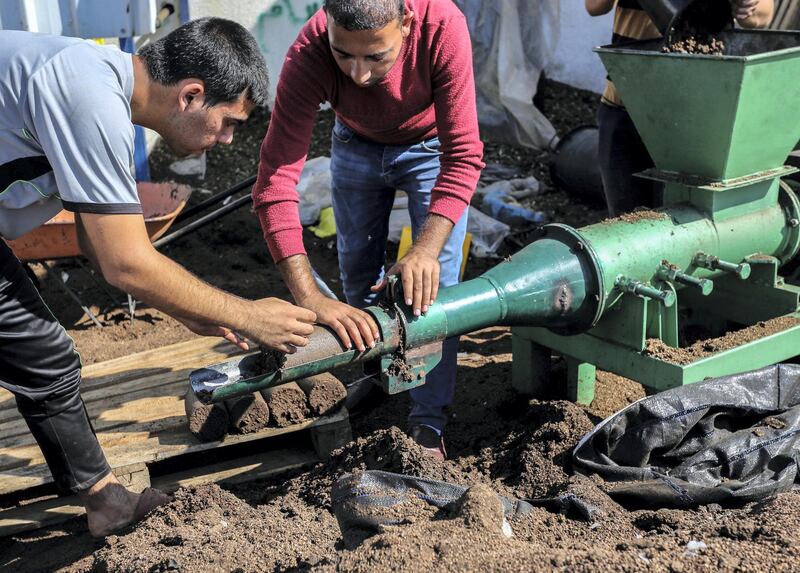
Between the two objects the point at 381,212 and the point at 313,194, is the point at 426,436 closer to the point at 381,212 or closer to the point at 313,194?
the point at 381,212

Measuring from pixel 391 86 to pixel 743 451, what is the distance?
1759 millimetres

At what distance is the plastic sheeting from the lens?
25.9 ft

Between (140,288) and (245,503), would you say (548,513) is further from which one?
(140,288)

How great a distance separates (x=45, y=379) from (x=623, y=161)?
2667 millimetres

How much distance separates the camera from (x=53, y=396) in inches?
119

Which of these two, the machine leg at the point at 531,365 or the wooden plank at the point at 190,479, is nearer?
the wooden plank at the point at 190,479

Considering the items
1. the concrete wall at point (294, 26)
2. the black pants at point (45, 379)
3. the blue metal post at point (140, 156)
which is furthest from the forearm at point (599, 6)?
the concrete wall at point (294, 26)

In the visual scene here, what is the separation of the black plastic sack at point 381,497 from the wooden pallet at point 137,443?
0.89 metres

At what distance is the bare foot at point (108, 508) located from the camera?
123 inches

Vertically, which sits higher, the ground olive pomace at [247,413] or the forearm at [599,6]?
the forearm at [599,6]

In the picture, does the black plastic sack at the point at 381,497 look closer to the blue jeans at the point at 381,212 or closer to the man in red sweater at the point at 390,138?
the man in red sweater at the point at 390,138

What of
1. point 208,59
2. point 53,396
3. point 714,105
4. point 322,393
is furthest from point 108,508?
point 714,105

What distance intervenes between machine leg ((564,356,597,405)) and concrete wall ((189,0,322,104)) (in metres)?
5.29

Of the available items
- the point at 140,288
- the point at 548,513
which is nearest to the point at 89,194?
the point at 140,288
